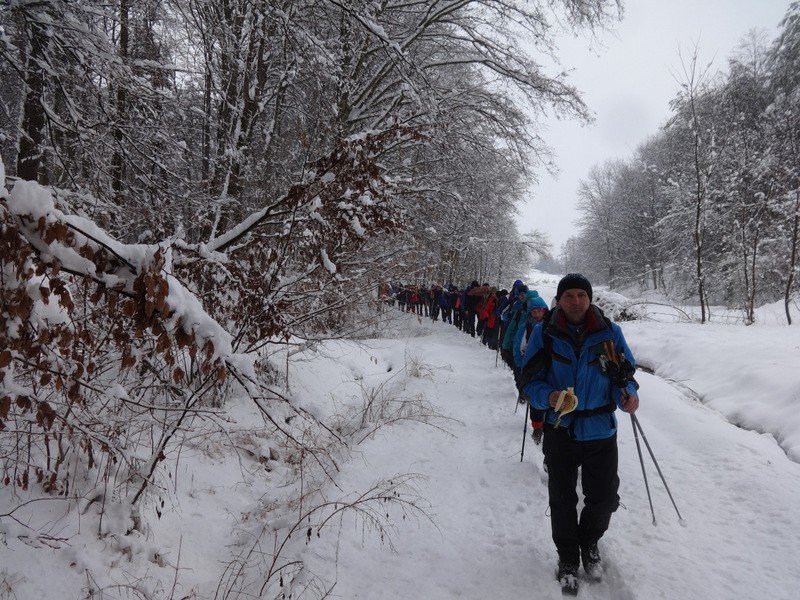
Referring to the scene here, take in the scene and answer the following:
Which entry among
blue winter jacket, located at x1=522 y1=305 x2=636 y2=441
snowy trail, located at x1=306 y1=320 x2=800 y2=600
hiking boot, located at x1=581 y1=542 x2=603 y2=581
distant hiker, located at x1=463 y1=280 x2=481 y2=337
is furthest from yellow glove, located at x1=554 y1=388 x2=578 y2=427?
distant hiker, located at x1=463 y1=280 x2=481 y2=337

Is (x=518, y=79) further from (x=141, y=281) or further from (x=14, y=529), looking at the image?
(x=14, y=529)

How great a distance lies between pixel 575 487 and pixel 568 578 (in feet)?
1.88

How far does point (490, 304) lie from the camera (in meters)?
12.0

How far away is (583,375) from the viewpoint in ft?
9.22

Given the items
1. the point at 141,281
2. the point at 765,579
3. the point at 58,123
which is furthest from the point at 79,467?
the point at 765,579

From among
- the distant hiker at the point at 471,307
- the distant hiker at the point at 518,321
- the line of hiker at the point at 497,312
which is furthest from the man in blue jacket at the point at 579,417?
the distant hiker at the point at 471,307

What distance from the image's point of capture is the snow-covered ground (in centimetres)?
267

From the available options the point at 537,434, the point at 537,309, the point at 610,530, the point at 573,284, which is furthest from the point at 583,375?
the point at 537,309

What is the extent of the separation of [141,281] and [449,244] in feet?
61.7

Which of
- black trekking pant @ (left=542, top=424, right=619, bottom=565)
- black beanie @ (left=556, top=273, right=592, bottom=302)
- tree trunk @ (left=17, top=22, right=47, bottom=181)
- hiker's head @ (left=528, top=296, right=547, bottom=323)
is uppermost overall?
Answer: tree trunk @ (left=17, top=22, right=47, bottom=181)

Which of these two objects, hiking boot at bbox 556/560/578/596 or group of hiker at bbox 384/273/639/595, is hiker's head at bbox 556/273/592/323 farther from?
hiking boot at bbox 556/560/578/596

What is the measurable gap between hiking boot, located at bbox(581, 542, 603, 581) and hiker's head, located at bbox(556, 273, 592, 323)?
62.2 inches

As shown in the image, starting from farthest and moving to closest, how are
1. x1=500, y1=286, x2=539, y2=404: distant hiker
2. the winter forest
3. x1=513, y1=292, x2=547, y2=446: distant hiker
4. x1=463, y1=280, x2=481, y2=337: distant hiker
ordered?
1. x1=463, y1=280, x2=481, y2=337: distant hiker
2. x1=500, y1=286, x2=539, y2=404: distant hiker
3. x1=513, y1=292, x2=547, y2=446: distant hiker
4. the winter forest

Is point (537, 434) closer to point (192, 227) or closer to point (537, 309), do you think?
point (537, 309)
